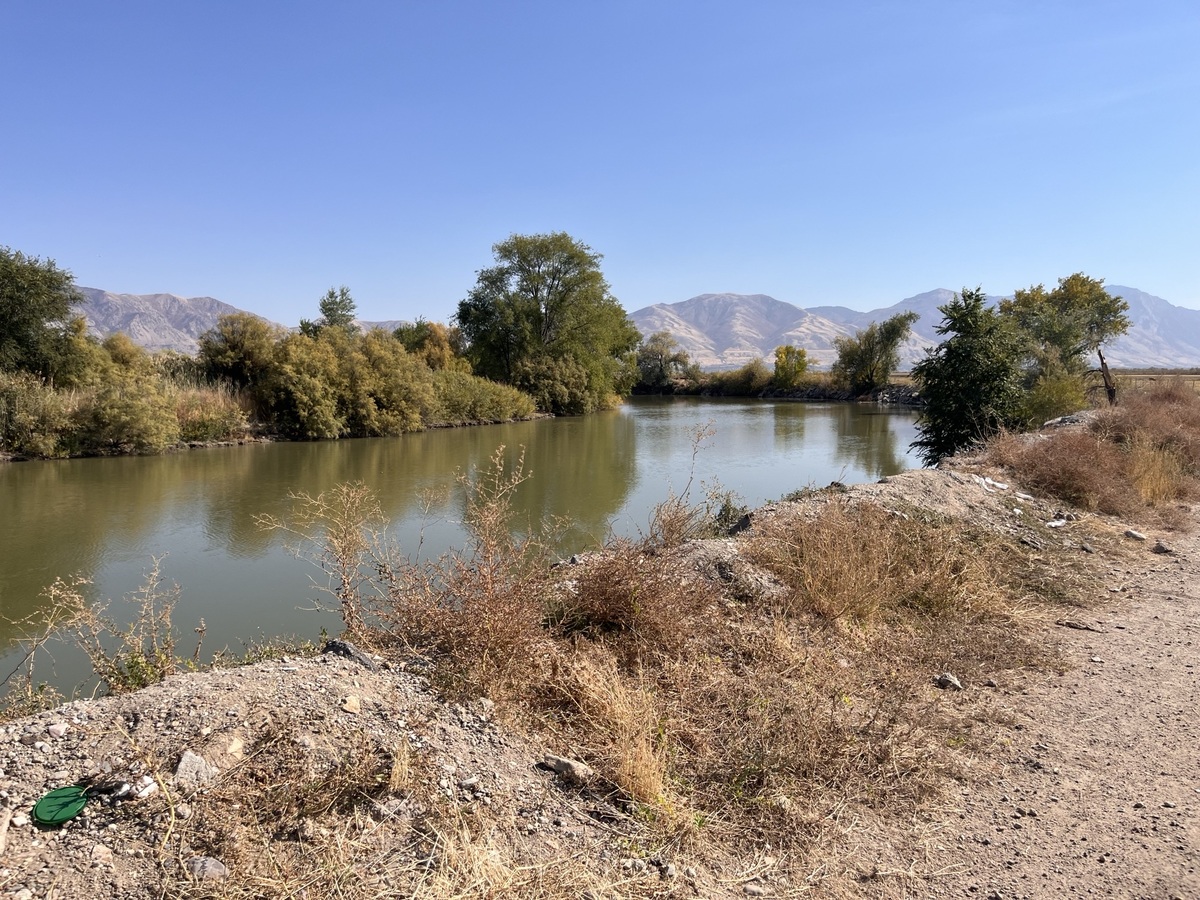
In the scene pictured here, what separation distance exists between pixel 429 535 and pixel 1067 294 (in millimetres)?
49494

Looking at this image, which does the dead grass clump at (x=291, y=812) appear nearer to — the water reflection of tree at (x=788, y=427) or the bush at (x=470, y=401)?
the water reflection of tree at (x=788, y=427)

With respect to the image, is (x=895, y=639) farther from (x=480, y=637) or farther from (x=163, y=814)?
(x=163, y=814)

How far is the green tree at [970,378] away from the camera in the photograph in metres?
15.2

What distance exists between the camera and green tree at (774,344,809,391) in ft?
211

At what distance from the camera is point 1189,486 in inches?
412

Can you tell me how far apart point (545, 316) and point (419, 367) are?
14668 mm

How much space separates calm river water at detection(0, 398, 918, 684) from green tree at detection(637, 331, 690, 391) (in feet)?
135

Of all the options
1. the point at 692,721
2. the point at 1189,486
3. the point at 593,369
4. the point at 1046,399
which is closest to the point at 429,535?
the point at 692,721

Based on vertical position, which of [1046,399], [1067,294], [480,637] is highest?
[1067,294]

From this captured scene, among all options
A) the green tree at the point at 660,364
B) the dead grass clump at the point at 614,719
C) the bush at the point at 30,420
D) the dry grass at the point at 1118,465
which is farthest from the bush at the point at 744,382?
the dead grass clump at the point at 614,719

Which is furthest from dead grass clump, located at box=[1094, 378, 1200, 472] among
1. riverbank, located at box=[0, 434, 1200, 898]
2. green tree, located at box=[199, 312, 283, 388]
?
green tree, located at box=[199, 312, 283, 388]

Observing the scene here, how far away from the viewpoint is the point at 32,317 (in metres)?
21.5

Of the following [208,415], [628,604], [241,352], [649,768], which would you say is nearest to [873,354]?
[241,352]

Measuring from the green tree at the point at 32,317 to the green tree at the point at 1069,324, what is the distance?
27.9 m
